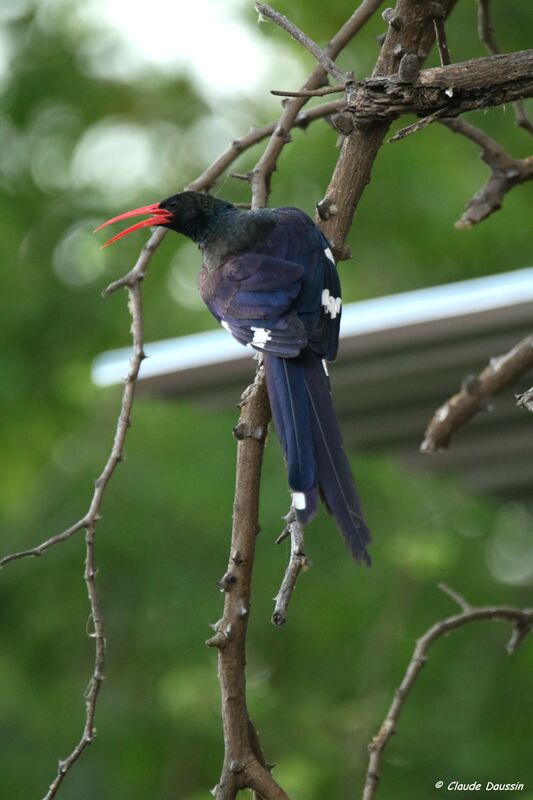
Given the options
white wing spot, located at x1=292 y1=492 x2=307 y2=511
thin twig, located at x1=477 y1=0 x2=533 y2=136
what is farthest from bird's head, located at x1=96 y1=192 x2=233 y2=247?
white wing spot, located at x1=292 y1=492 x2=307 y2=511

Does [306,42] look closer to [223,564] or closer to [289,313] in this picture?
[289,313]

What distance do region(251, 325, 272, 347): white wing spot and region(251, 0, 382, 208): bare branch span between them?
0.25 metres

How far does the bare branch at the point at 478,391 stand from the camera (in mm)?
2877

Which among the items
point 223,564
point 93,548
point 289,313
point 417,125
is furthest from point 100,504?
point 223,564

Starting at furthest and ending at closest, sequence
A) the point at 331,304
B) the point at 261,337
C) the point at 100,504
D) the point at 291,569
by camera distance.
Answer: the point at 331,304 → the point at 261,337 → the point at 100,504 → the point at 291,569

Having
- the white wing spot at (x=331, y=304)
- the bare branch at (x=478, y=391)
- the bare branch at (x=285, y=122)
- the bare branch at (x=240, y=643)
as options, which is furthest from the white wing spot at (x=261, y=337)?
the bare branch at (x=478, y=391)

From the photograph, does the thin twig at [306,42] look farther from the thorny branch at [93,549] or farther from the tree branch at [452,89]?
the thorny branch at [93,549]

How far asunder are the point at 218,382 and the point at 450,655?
8.17 feet

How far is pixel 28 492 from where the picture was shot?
7336 mm

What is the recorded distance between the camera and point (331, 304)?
2.45 meters

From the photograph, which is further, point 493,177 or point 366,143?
point 493,177

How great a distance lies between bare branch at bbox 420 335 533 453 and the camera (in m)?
2.88

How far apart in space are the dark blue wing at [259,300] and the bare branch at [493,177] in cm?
48

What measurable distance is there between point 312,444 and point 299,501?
0.20 m
